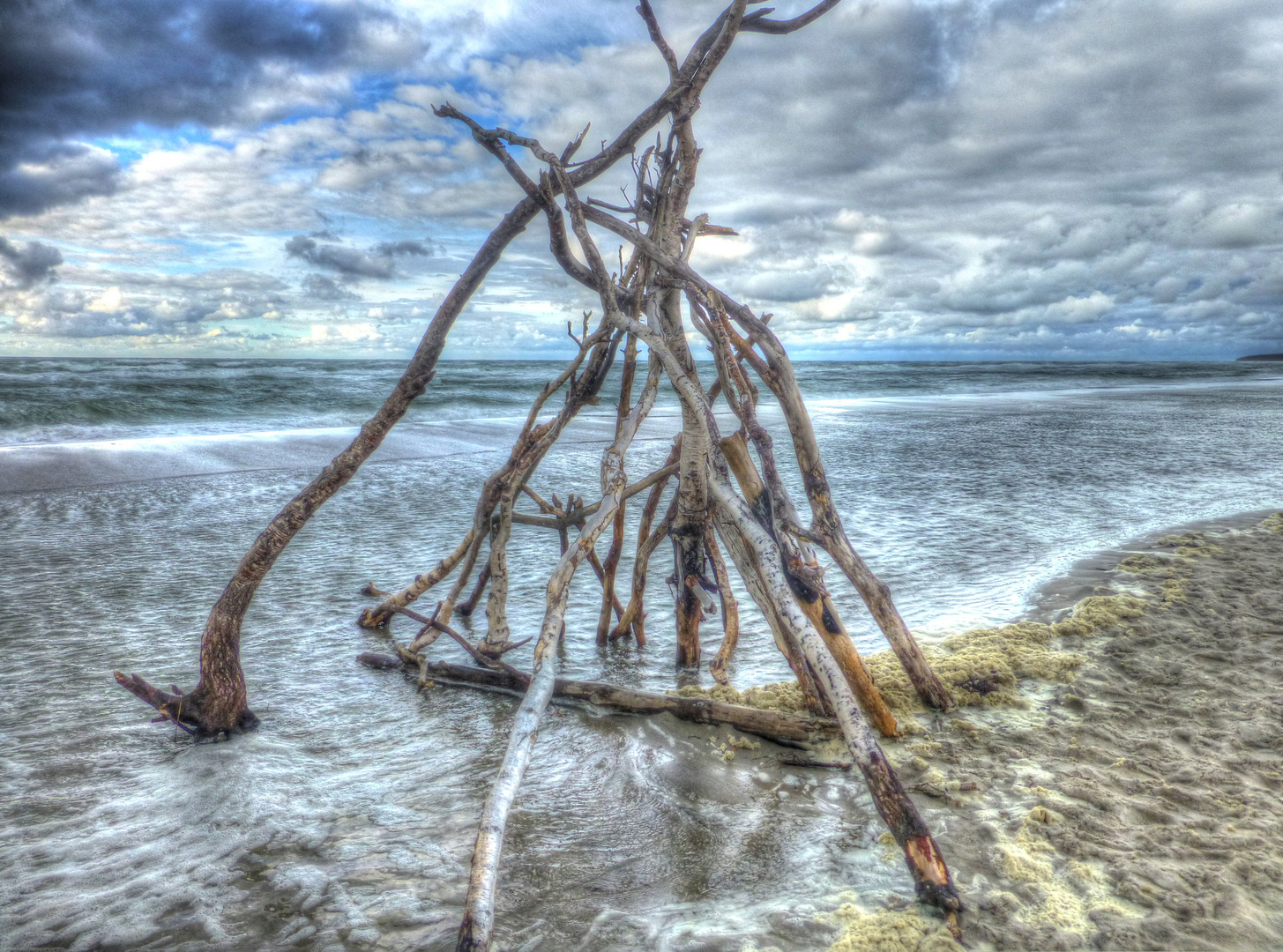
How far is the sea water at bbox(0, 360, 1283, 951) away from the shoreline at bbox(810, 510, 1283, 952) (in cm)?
31

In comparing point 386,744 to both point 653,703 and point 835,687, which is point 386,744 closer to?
point 653,703

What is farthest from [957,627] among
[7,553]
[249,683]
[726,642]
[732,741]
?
[7,553]

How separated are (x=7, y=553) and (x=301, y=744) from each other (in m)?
5.55

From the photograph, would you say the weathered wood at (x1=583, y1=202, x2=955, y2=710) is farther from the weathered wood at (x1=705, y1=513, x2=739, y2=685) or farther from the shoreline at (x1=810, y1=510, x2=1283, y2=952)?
the weathered wood at (x1=705, y1=513, x2=739, y2=685)

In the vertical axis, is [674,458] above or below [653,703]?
above

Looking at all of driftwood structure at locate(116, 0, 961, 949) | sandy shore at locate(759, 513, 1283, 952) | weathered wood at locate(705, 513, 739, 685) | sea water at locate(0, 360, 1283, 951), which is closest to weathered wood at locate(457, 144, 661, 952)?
driftwood structure at locate(116, 0, 961, 949)

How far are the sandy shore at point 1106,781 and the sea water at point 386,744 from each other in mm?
308

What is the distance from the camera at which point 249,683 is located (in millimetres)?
4531

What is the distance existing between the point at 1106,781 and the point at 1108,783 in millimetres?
16

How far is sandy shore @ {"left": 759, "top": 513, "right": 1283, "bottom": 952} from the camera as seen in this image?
2.38 metres

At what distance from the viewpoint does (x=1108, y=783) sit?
3.18 meters

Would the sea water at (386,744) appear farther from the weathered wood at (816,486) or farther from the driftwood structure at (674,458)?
the weathered wood at (816,486)

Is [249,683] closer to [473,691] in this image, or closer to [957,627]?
[473,691]

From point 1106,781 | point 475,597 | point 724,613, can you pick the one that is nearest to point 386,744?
point 475,597
